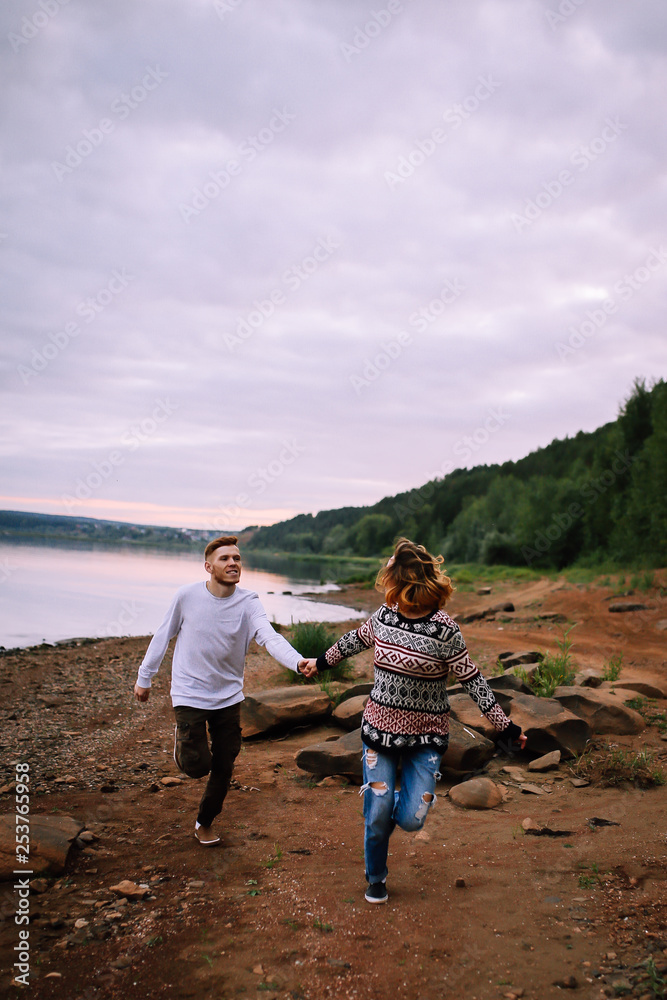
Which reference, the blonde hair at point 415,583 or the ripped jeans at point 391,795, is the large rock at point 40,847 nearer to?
the ripped jeans at point 391,795

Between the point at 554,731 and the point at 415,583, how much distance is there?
12.6ft

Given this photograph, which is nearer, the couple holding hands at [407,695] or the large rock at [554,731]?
the couple holding hands at [407,695]

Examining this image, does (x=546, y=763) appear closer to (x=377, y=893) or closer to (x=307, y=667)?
(x=377, y=893)

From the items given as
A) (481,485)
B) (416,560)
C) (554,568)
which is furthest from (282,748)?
(481,485)

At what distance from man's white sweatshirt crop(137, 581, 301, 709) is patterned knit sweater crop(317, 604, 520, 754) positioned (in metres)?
0.87

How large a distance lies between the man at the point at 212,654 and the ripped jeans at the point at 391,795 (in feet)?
3.08

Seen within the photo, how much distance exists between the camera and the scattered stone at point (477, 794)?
5.63m

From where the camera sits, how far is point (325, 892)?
4.00 metres

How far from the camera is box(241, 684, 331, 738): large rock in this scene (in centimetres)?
822

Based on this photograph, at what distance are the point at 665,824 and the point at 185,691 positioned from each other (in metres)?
3.56

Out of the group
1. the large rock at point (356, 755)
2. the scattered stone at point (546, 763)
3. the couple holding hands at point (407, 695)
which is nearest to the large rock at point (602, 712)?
the scattered stone at point (546, 763)

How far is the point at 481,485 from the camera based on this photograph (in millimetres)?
103812

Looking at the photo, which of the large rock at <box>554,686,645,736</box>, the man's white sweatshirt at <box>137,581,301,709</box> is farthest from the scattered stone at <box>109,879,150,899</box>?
the large rock at <box>554,686,645,736</box>

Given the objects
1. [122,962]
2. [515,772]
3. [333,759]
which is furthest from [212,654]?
[515,772]
